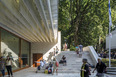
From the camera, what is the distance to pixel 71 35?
32469mm

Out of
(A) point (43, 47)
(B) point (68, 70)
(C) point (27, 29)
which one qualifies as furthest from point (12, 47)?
(A) point (43, 47)

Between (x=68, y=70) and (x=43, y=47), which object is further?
(x=43, y=47)

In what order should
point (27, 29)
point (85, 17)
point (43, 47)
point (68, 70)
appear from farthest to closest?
point (85, 17), point (43, 47), point (68, 70), point (27, 29)

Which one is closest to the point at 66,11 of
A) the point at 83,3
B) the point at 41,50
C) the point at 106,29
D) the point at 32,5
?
the point at 83,3

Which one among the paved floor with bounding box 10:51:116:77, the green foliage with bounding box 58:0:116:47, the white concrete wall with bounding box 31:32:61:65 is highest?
the green foliage with bounding box 58:0:116:47

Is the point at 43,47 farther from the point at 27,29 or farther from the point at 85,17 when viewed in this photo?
the point at 85,17

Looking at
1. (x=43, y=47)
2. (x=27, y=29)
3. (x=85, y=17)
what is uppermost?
(x=85, y=17)

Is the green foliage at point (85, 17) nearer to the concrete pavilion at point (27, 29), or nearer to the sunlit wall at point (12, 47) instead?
the concrete pavilion at point (27, 29)

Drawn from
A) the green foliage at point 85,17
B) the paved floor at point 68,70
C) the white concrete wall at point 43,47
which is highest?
the green foliage at point 85,17

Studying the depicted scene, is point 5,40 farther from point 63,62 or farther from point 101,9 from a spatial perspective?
point 101,9

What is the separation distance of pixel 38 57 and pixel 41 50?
3.72 feet

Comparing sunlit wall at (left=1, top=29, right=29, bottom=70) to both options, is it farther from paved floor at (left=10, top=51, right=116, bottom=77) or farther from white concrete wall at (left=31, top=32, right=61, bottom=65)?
white concrete wall at (left=31, top=32, right=61, bottom=65)

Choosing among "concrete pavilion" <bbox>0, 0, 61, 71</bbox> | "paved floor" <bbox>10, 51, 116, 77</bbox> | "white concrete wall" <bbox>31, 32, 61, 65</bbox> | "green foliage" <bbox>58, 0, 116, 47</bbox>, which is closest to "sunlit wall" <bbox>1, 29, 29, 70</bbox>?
"concrete pavilion" <bbox>0, 0, 61, 71</bbox>

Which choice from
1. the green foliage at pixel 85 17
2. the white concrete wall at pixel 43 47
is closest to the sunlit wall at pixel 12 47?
the white concrete wall at pixel 43 47
